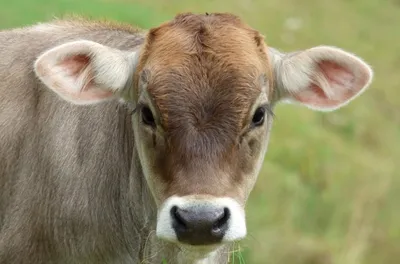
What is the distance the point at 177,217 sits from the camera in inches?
221

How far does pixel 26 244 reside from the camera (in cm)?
717

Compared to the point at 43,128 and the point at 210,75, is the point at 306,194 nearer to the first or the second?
the point at 43,128

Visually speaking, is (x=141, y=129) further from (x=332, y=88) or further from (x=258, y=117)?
(x=332, y=88)

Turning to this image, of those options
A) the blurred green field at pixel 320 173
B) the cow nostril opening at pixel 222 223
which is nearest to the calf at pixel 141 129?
the cow nostril opening at pixel 222 223

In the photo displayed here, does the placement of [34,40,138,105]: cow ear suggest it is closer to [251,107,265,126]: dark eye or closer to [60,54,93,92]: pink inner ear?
[60,54,93,92]: pink inner ear

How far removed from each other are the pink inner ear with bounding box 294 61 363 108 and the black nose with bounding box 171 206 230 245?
129 centimetres

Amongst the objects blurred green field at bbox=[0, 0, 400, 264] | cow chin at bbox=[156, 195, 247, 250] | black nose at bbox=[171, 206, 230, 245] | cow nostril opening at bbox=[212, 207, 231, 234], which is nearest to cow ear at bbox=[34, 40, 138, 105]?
cow chin at bbox=[156, 195, 247, 250]

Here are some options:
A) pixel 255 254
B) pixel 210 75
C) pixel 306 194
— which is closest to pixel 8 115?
pixel 210 75

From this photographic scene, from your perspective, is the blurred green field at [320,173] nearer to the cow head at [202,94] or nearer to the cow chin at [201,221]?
the cow head at [202,94]

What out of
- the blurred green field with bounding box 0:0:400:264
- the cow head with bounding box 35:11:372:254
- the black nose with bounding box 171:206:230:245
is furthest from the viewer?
the blurred green field with bounding box 0:0:400:264

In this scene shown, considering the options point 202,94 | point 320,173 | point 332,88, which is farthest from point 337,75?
point 320,173

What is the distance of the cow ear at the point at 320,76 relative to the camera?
252 inches

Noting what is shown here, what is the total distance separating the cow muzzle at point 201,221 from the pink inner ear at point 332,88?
114 centimetres

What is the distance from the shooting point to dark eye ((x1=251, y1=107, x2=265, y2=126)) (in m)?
6.05
